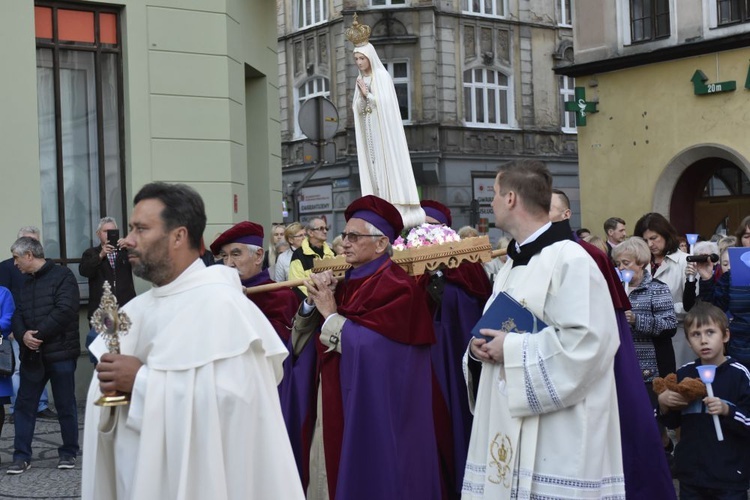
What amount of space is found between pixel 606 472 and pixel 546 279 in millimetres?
856

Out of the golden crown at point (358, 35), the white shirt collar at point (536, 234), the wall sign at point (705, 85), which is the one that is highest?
the wall sign at point (705, 85)

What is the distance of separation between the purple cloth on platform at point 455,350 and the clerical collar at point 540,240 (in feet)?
8.05

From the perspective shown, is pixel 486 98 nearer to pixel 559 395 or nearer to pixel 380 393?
pixel 380 393

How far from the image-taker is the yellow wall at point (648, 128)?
755 inches

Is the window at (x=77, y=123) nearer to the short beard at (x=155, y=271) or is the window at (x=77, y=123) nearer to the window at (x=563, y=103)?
the short beard at (x=155, y=271)

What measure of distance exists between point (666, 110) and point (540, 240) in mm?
16392

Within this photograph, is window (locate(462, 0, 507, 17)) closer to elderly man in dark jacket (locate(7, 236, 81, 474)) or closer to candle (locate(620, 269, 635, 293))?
elderly man in dark jacket (locate(7, 236, 81, 474))

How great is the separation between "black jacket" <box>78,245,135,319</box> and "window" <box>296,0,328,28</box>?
26.4 metres

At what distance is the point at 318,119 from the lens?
13.6 meters

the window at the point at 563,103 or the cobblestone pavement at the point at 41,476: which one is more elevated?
the window at the point at 563,103

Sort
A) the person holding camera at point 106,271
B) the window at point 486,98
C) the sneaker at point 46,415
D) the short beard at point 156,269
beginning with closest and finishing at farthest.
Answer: the short beard at point 156,269 → the person holding camera at point 106,271 → the sneaker at point 46,415 → the window at point 486,98

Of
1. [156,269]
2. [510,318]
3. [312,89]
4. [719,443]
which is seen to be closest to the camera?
[156,269]

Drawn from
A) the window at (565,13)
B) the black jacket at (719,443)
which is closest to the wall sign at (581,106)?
the black jacket at (719,443)

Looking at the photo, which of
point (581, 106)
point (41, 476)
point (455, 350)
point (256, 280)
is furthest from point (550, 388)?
point (581, 106)
